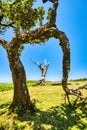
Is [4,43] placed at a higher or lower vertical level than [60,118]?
higher

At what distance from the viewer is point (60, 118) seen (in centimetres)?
2434

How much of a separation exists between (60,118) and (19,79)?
4.36 m

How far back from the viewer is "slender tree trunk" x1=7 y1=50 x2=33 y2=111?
81.7 feet

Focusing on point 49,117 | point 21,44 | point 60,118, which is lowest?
point 60,118

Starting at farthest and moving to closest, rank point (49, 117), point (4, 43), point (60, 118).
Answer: point (4, 43) → point (60, 118) → point (49, 117)

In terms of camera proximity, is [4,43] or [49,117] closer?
[49,117]

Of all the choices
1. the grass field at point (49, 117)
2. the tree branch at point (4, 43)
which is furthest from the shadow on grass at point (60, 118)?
the tree branch at point (4, 43)

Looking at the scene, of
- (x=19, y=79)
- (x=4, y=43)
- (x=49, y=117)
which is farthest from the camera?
(x=4, y=43)

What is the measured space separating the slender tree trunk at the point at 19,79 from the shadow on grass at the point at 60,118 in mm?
1121

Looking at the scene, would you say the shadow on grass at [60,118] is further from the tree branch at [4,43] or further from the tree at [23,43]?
the tree branch at [4,43]

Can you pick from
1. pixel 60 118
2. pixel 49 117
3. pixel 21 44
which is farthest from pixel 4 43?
pixel 60 118

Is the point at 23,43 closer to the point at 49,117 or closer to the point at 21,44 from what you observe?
the point at 21,44

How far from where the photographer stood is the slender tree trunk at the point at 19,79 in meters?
24.9

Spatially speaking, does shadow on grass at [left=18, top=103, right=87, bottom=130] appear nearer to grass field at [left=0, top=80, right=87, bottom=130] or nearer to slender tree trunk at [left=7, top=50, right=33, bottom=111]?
grass field at [left=0, top=80, right=87, bottom=130]
